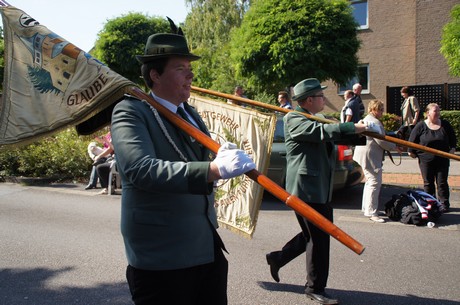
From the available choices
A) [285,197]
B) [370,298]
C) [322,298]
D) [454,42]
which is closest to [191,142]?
[285,197]

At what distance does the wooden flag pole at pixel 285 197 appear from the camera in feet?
5.93

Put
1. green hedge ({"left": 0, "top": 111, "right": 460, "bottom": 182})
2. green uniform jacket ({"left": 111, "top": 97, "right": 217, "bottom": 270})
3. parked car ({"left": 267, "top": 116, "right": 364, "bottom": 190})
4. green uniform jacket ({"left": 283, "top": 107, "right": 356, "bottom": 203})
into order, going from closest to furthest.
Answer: green uniform jacket ({"left": 111, "top": 97, "right": 217, "bottom": 270}), green uniform jacket ({"left": 283, "top": 107, "right": 356, "bottom": 203}), parked car ({"left": 267, "top": 116, "right": 364, "bottom": 190}), green hedge ({"left": 0, "top": 111, "right": 460, "bottom": 182})

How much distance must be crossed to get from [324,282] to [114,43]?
21918 millimetres

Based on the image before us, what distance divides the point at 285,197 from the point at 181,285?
712 mm

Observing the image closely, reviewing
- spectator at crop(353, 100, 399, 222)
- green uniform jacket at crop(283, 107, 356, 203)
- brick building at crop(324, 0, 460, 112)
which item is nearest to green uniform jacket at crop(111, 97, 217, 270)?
green uniform jacket at crop(283, 107, 356, 203)

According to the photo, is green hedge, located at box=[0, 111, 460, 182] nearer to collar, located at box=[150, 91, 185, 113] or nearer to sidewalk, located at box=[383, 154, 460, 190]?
sidewalk, located at box=[383, 154, 460, 190]

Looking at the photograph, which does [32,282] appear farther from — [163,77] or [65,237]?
[163,77]

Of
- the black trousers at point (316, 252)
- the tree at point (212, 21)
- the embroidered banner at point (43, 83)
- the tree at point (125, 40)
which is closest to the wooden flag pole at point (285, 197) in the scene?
A: the embroidered banner at point (43, 83)

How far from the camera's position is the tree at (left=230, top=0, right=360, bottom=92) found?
50.0ft

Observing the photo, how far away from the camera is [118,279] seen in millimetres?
4469

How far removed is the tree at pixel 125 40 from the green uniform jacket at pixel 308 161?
20.1m

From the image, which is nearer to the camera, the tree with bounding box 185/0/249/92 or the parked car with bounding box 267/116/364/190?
the parked car with bounding box 267/116/364/190

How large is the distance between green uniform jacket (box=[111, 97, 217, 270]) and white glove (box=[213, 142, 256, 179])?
0.19 m

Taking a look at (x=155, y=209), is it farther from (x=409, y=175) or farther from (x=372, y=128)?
(x=409, y=175)
